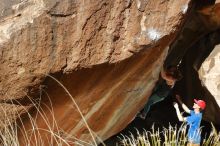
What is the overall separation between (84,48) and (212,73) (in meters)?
1.50

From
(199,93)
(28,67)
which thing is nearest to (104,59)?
(28,67)

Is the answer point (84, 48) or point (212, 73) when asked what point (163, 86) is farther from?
point (84, 48)

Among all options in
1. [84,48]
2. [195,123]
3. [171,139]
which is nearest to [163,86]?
[171,139]

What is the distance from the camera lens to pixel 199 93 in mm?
5777

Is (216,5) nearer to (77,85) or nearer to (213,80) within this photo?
(213,80)

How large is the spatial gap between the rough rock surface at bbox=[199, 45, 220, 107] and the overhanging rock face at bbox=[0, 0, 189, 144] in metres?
0.58

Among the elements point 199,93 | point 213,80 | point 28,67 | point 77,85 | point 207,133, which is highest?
point 28,67

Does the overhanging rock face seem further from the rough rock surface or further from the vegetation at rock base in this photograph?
the rough rock surface

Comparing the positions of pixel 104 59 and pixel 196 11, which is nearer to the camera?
pixel 104 59

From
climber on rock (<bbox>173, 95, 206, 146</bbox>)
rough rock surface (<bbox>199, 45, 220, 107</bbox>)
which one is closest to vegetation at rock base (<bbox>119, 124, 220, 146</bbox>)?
climber on rock (<bbox>173, 95, 206, 146</bbox>)

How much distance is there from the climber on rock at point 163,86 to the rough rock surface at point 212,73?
0.43 m

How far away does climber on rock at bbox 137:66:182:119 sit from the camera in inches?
220

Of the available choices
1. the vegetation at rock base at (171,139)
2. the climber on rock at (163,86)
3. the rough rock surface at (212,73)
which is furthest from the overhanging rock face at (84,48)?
the climber on rock at (163,86)

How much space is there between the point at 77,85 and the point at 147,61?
→ 0.65m
